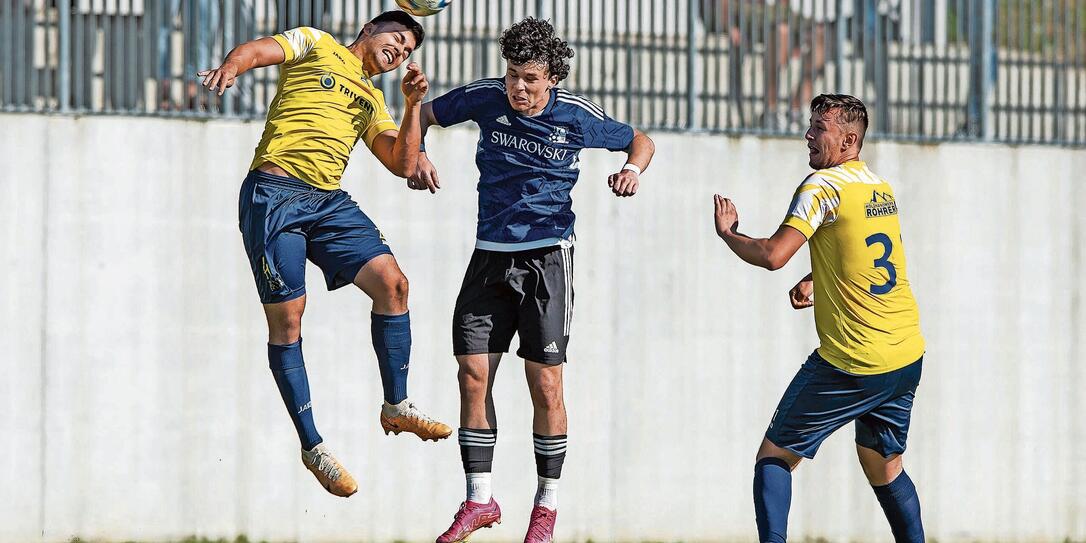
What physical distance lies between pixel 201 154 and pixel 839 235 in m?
4.97

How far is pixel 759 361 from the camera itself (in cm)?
1023

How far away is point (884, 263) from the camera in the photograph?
6461mm

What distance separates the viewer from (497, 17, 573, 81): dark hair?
6.57 m

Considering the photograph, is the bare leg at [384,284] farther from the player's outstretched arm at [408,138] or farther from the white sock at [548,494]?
the white sock at [548,494]

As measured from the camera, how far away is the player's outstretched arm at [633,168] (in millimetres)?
6465

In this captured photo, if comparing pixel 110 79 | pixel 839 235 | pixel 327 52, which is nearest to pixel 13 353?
pixel 110 79

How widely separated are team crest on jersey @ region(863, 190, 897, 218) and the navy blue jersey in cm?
137

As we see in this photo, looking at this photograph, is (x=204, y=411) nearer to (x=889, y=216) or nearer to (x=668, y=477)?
(x=668, y=477)

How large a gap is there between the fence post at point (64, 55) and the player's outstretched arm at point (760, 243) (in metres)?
5.17

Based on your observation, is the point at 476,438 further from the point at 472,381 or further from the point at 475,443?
the point at 472,381

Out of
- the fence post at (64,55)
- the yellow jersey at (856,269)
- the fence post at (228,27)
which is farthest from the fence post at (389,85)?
the yellow jersey at (856,269)

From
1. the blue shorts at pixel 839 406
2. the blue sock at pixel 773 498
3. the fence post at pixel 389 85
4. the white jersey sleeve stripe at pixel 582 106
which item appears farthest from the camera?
the fence post at pixel 389 85

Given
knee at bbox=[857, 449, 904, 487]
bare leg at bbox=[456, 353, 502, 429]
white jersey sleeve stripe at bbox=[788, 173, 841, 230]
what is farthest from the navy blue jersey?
knee at bbox=[857, 449, 904, 487]

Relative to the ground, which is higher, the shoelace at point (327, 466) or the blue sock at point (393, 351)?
the blue sock at point (393, 351)
